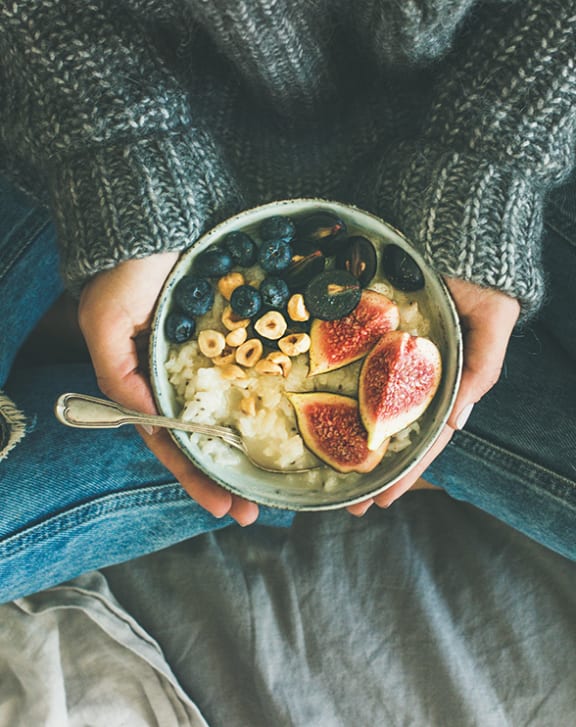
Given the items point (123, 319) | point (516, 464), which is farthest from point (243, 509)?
point (516, 464)

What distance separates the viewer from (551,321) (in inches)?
43.1

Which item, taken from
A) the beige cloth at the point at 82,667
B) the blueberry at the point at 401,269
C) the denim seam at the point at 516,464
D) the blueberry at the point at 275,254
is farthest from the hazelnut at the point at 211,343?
the beige cloth at the point at 82,667

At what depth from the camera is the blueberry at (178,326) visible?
829mm

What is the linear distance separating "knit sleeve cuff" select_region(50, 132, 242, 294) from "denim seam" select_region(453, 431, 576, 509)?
0.56 metres

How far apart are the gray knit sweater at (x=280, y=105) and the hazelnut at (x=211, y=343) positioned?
4.6 inches

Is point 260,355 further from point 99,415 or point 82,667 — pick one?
point 82,667

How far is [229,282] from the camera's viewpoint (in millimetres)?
851

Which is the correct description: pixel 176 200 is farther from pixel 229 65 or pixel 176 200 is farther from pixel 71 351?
pixel 71 351

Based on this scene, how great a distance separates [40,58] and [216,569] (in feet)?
2.92

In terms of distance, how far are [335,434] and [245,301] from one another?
0.20m

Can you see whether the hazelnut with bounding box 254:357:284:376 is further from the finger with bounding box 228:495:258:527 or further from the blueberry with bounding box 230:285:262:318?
the finger with bounding box 228:495:258:527

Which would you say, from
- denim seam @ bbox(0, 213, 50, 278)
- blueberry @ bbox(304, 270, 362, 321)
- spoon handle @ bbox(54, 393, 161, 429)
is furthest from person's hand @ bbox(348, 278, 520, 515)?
denim seam @ bbox(0, 213, 50, 278)

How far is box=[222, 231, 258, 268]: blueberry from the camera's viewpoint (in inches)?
32.8

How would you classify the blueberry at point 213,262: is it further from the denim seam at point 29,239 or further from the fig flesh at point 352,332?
the denim seam at point 29,239
